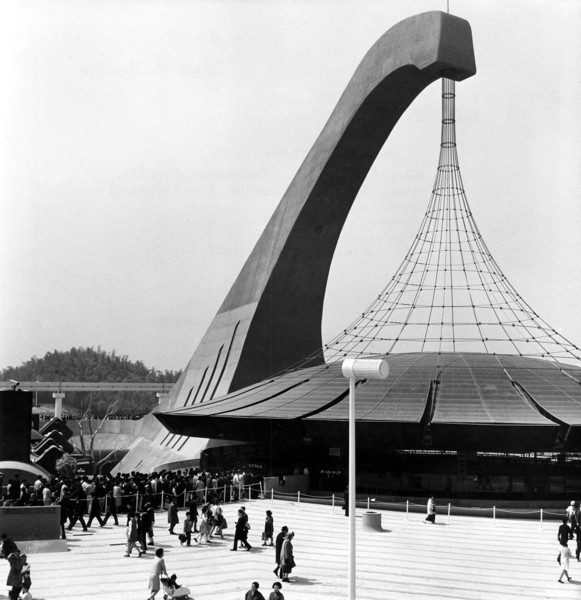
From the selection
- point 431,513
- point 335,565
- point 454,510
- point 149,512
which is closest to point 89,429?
point 454,510

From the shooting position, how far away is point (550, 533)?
2062cm

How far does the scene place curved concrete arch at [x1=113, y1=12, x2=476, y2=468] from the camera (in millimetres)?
35625

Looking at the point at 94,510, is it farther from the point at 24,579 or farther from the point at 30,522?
the point at 24,579

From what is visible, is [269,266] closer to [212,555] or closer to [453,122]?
[453,122]

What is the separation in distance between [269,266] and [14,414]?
14.7 m

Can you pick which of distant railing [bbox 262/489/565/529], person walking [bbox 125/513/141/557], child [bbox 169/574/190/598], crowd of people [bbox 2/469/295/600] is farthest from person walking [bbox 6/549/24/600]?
distant railing [bbox 262/489/565/529]

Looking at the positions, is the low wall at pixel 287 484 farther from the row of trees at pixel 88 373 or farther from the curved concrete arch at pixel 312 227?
the row of trees at pixel 88 373

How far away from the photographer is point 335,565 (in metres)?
16.7

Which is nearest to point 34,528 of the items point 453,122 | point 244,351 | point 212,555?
point 212,555

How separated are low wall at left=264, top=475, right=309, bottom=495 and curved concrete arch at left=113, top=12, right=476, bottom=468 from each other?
365 inches

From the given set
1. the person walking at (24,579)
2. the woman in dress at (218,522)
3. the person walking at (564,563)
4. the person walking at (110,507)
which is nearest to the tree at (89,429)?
the person walking at (110,507)

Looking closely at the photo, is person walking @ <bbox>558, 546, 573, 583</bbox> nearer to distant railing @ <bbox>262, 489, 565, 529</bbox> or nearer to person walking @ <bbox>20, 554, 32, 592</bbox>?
distant railing @ <bbox>262, 489, 565, 529</bbox>

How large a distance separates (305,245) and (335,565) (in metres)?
23.3

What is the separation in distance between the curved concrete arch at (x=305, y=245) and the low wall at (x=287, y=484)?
926cm
